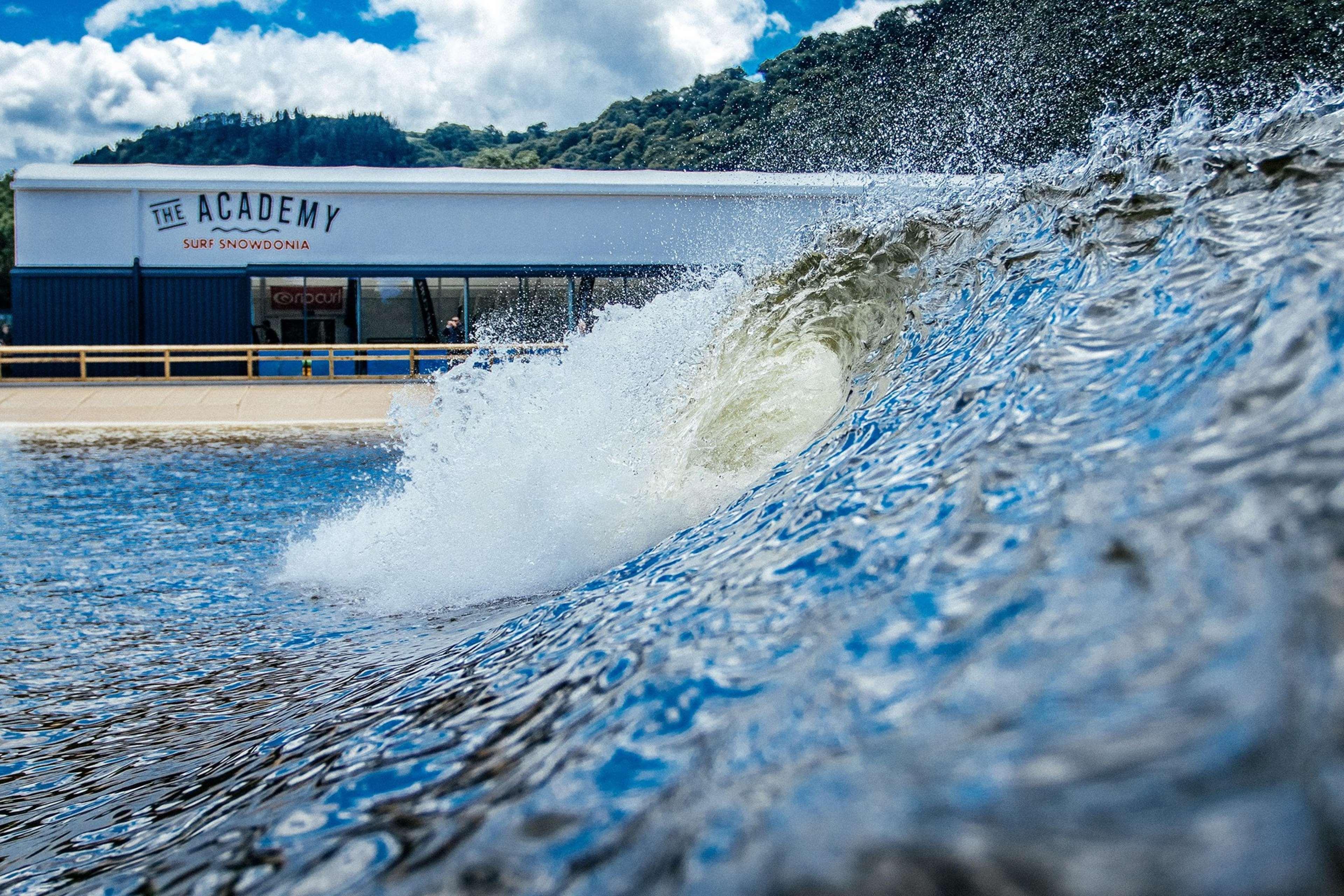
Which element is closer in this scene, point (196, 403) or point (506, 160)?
point (196, 403)

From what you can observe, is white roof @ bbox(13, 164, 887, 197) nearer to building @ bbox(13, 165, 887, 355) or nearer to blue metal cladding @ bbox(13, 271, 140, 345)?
building @ bbox(13, 165, 887, 355)

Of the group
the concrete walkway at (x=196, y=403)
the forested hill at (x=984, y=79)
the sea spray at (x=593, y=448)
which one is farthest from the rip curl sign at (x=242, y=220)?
the sea spray at (x=593, y=448)

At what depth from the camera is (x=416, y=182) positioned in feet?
66.6

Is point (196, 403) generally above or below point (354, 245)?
below

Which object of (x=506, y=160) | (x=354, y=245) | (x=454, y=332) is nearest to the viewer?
(x=454, y=332)

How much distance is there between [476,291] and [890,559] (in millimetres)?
20178

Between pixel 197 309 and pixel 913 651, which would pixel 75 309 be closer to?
pixel 197 309

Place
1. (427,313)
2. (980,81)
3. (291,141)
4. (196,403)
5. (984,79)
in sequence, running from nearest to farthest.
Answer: (196,403) < (427,313) < (980,81) < (984,79) < (291,141)

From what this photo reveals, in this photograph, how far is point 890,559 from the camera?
1.57 m

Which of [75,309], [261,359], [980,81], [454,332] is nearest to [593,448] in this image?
[261,359]

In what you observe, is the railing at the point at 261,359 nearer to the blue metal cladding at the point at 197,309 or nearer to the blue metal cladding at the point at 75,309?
the blue metal cladding at the point at 75,309

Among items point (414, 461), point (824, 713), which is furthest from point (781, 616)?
point (414, 461)

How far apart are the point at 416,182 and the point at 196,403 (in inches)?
290

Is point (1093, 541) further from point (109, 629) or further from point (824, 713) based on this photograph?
point (109, 629)
